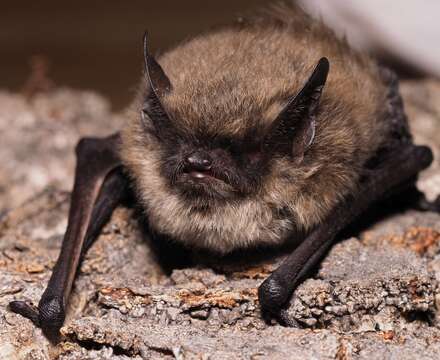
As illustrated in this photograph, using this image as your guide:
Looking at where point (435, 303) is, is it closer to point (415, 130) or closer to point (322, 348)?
point (322, 348)

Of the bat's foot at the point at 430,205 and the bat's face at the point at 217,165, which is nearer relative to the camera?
the bat's face at the point at 217,165

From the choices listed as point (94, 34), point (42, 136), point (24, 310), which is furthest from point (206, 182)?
point (94, 34)

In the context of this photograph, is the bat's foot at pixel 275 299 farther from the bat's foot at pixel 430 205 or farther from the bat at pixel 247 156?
the bat's foot at pixel 430 205

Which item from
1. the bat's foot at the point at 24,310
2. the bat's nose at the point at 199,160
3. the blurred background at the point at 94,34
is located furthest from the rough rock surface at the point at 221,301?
the blurred background at the point at 94,34

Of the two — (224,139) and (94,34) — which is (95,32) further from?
(224,139)

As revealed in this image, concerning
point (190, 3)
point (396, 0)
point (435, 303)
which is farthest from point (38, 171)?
point (190, 3)

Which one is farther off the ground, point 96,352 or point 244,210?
point 244,210

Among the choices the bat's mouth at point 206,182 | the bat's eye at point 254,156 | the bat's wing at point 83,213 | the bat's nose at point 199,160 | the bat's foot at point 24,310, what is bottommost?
the bat's foot at point 24,310
